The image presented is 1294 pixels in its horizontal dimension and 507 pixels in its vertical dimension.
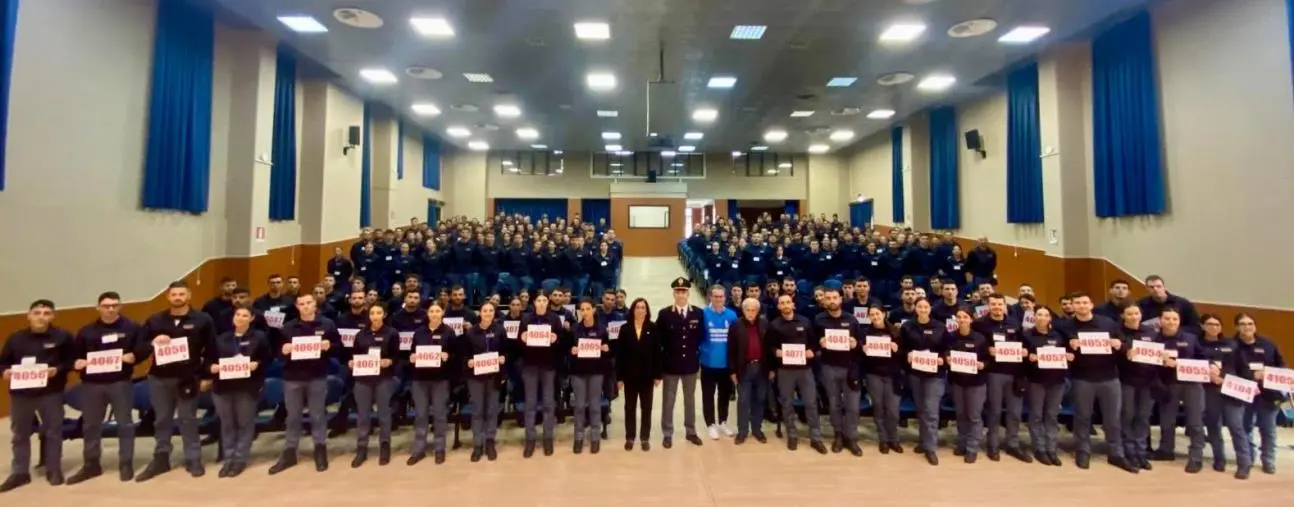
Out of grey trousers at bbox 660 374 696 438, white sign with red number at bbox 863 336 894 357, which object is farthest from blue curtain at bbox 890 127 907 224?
grey trousers at bbox 660 374 696 438

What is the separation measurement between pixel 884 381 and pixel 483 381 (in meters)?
3.55

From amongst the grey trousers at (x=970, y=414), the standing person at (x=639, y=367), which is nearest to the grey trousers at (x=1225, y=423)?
the grey trousers at (x=970, y=414)

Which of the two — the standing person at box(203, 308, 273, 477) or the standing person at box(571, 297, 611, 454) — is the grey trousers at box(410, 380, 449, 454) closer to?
the standing person at box(571, 297, 611, 454)

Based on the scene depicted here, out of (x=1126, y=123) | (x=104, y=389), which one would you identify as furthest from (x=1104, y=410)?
(x=104, y=389)

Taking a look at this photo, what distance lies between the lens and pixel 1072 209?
982 cm

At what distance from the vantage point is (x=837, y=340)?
5.17 metres

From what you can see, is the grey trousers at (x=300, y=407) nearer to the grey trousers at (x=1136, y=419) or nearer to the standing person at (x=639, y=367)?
the standing person at (x=639, y=367)

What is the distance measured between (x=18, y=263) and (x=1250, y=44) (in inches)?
545

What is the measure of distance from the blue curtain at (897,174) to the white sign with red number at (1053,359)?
13.2 metres

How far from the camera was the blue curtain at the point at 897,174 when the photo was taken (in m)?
17.3

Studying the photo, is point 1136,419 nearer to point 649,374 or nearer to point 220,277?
point 649,374

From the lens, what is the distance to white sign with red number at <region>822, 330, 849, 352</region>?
16.9 ft

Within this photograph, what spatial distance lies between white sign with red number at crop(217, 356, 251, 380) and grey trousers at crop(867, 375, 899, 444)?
17.2 ft

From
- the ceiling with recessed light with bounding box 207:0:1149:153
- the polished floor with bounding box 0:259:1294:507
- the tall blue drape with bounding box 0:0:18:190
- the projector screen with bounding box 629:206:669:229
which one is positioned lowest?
the polished floor with bounding box 0:259:1294:507
